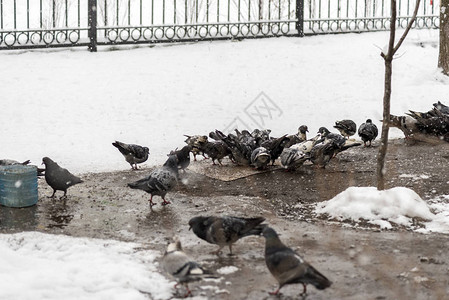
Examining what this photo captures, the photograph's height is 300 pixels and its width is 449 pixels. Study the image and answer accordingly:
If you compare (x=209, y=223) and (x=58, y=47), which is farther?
(x=58, y=47)

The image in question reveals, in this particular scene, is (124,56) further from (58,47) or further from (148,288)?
(148,288)

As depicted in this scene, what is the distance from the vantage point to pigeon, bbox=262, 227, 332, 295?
7.45m

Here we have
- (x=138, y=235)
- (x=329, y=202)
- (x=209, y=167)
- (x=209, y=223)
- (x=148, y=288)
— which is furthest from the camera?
(x=209, y=167)

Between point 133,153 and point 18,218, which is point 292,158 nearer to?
point 133,153

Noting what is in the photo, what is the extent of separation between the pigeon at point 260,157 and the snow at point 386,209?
2457mm

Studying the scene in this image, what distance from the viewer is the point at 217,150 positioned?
13812 millimetres

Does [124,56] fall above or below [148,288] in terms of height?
above

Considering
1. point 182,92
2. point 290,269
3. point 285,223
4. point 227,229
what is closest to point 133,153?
point 285,223

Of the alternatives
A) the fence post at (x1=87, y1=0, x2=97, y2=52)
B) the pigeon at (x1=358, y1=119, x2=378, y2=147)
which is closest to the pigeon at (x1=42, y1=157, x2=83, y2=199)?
the pigeon at (x1=358, y1=119, x2=378, y2=147)

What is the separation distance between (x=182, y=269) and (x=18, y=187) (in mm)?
4279

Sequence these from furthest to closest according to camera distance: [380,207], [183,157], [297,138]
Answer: [297,138], [183,157], [380,207]

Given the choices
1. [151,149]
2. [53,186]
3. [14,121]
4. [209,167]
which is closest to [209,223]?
[53,186]

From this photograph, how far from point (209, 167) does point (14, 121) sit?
176 inches

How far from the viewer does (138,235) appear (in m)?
9.87
